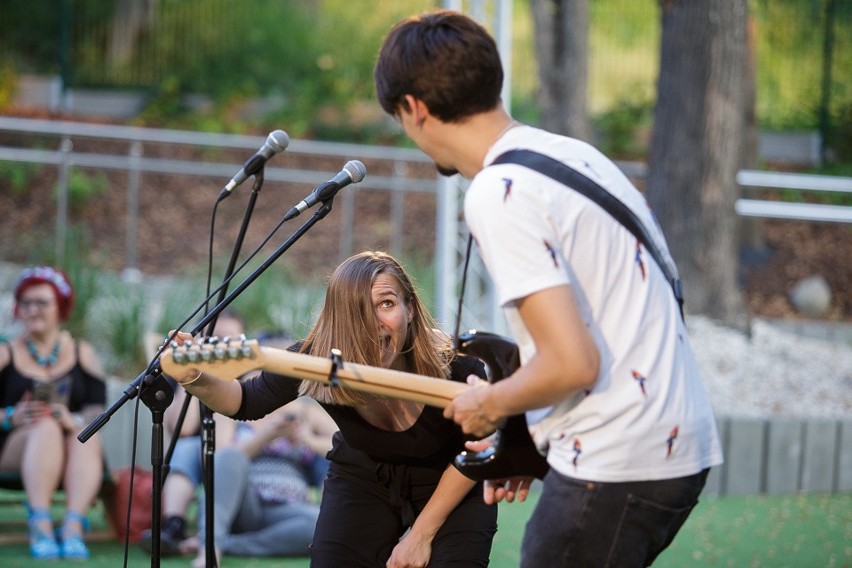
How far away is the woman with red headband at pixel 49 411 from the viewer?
6109mm

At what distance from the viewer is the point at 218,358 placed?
9.78ft

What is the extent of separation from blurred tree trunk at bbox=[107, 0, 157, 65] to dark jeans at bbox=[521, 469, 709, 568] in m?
16.0

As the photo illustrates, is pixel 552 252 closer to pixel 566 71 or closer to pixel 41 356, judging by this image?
pixel 41 356

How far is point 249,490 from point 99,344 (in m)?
2.79

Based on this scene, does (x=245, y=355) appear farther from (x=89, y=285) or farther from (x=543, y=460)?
(x=89, y=285)

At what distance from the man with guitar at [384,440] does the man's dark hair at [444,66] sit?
3.78ft

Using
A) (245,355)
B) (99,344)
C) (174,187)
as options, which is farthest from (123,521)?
(174,187)

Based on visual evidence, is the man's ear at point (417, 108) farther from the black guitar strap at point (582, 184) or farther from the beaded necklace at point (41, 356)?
the beaded necklace at point (41, 356)

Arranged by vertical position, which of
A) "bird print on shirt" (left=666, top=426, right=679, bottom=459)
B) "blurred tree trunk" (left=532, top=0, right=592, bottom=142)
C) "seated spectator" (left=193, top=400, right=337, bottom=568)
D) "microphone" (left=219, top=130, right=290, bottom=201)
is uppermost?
"blurred tree trunk" (left=532, top=0, right=592, bottom=142)

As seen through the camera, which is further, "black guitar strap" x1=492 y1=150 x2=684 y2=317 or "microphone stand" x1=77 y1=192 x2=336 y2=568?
"microphone stand" x1=77 y1=192 x2=336 y2=568

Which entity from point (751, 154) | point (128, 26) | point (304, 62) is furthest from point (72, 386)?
point (304, 62)

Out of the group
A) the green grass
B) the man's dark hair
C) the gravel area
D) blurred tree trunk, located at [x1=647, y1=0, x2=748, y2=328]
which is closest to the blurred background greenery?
blurred tree trunk, located at [x1=647, y1=0, x2=748, y2=328]

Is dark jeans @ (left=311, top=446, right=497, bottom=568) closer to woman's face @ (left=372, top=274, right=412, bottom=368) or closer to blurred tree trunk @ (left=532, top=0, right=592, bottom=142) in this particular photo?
woman's face @ (left=372, top=274, right=412, bottom=368)

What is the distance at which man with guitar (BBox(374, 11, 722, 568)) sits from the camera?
7.98 ft
